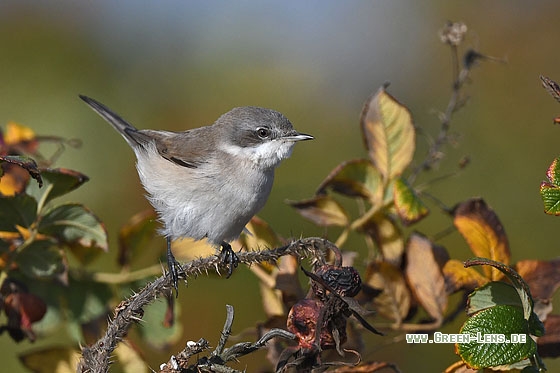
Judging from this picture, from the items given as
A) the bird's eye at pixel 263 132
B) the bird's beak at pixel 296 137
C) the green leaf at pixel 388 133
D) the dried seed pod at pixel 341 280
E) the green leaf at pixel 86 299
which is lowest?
the green leaf at pixel 86 299

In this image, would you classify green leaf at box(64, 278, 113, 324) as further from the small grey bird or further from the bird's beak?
the bird's beak

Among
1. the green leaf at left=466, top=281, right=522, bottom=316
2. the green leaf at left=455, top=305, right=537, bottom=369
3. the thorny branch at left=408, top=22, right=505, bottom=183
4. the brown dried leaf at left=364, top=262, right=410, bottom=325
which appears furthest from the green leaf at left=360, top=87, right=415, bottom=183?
the green leaf at left=455, top=305, right=537, bottom=369

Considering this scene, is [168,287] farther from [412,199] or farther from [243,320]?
[243,320]

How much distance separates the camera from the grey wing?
331cm

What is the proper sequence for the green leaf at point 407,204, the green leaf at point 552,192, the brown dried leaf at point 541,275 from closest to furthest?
the green leaf at point 552,192 < the brown dried leaf at point 541,275 < the green leaf at point 407,204

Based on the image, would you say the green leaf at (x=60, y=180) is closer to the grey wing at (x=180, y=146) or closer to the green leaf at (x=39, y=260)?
the green leaf at (x=39, y=260)

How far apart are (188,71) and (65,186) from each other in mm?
2058

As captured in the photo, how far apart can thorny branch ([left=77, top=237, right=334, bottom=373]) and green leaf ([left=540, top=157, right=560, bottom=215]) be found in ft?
1.63

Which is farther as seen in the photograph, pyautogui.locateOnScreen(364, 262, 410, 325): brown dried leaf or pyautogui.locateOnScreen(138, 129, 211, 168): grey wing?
pyautogui.locateOnScreen(138, 129, 211, 168): grey wing

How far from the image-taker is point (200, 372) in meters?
1.45

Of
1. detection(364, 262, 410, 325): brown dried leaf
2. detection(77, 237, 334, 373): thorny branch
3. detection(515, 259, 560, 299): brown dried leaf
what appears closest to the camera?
detection(77, 237, 334, 373): thorny branch

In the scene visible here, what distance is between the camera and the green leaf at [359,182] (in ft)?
6.96

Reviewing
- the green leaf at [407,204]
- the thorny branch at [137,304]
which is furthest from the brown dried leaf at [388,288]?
the thorny branch at [137,304]

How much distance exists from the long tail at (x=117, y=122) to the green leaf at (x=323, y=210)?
1.63 meters
